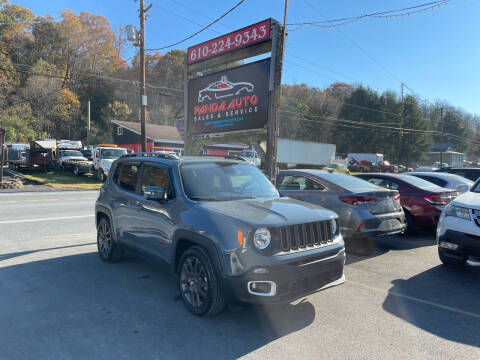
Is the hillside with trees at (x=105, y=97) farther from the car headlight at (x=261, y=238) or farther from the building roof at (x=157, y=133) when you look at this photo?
the car headlight at (x=261, y=238)

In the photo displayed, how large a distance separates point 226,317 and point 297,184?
4.08m

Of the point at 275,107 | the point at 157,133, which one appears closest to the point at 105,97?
the point at 157,133

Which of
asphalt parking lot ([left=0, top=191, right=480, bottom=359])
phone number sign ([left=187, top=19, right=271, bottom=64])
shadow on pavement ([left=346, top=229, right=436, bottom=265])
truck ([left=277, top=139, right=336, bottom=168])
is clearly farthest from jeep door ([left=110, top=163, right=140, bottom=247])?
truck ([left=277, top=139, right=336, bottom=168])

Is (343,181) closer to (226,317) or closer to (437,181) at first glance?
(226,317)

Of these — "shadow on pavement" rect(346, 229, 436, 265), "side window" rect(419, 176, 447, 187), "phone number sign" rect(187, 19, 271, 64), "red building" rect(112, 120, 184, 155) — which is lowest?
"shadow on pavement" rect(346, 229, 436, 265)

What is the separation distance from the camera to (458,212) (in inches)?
198

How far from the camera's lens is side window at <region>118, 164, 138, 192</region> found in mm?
5129

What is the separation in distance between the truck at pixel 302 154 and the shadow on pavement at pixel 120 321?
35.3 m

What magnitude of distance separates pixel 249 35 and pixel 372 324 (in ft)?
30.5

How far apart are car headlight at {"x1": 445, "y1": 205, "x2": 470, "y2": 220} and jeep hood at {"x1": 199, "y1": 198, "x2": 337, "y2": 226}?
2302mm

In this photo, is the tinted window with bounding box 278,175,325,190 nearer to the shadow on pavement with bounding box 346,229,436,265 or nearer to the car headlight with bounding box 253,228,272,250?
the shadow on pavement with bounding box 346,229,436,265

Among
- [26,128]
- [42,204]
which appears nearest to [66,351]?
[42,204]

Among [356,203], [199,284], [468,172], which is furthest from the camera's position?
[468,172]

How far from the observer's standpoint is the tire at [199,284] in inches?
137
